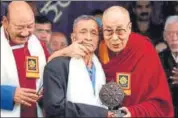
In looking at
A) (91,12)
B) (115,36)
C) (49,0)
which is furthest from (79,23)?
(49,0)

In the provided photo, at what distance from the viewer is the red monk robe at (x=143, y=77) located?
3.36m

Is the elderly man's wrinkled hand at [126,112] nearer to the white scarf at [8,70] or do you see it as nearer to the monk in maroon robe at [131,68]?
the monk in maroon robe at [131,68]

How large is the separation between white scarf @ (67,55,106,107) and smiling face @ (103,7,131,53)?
0.17m

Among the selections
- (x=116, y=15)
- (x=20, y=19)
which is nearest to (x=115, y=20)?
(x=116, y=15)

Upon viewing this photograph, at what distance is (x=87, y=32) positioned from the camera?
332 centimetres

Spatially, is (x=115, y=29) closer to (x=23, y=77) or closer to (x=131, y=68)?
(x=131, y=68)

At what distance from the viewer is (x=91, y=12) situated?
403 cm

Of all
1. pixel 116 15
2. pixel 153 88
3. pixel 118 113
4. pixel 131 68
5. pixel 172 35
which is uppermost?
pixel 116 15

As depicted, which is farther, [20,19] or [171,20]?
[171,20]

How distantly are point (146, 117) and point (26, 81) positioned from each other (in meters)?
0.63

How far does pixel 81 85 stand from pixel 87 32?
26cm

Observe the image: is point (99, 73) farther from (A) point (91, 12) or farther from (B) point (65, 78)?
(A) point (91, 12)

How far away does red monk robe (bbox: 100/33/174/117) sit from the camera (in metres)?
3.36

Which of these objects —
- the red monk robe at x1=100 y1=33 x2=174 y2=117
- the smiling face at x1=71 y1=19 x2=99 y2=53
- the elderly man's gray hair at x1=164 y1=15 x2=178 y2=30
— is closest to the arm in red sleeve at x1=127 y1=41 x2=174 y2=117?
the red monk robe at x1=100 y1=33 x2=174 y2=117
